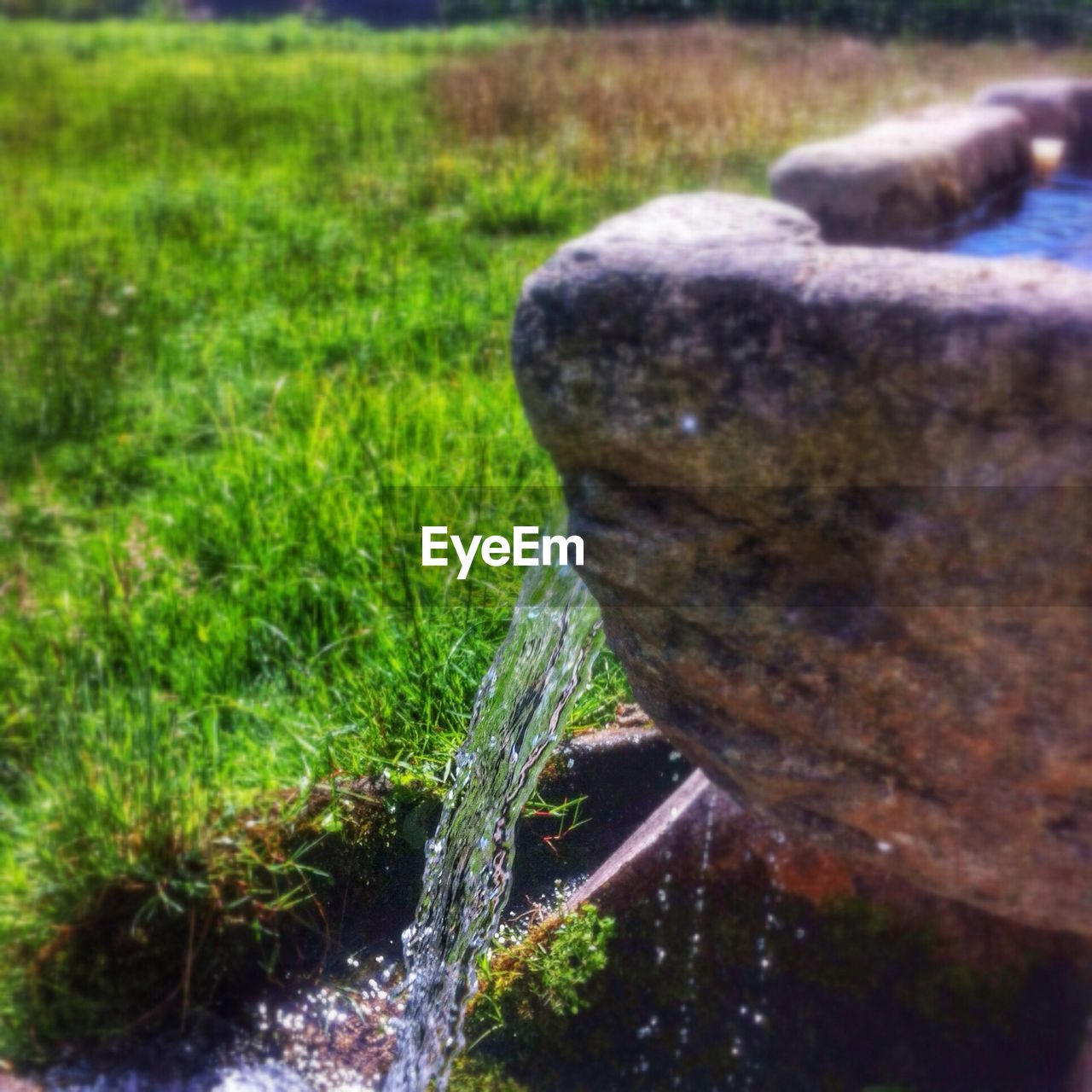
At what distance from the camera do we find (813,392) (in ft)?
4.34

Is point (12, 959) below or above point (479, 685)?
below

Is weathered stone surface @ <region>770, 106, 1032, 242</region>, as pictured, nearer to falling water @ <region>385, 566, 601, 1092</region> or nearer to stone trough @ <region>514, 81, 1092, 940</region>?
stone trough @ <region>514, 81, 1092, 940</region>

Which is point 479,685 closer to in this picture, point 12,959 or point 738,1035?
point 738,1035

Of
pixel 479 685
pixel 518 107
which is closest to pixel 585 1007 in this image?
pixel 479 685

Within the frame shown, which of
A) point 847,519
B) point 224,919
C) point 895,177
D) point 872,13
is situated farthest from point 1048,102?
point 224,919

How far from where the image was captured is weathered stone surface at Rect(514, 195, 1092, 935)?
1.25m

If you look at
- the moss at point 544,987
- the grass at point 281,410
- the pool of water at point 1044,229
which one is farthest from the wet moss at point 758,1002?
the pool of water at point 1044,229

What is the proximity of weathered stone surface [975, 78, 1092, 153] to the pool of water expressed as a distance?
13cm

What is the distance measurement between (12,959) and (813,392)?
5.14 ft

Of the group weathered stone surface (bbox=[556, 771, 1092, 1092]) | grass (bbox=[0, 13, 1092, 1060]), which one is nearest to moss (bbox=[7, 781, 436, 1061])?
grass (bbox=[0, 13, 1092, 1060])

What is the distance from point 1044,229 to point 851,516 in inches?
58.2

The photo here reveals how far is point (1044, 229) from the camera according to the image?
2.51 metres

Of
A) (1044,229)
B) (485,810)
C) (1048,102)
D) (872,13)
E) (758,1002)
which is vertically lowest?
(758,1002)

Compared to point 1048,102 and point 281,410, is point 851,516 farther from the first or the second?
point 281,410
